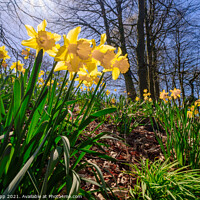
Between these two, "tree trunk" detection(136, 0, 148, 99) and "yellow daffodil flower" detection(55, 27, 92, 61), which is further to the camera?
"tree trunk" detection(136, 0, 148, 99)

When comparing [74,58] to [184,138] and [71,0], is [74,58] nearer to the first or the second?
[184,138]

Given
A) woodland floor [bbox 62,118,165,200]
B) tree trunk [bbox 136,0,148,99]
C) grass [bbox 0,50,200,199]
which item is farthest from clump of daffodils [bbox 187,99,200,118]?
tree trunk [bbox 136,0,148,99]

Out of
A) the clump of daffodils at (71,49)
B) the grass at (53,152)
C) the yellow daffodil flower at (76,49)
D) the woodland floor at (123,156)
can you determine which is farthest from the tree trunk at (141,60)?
the yellow daffodil flower at (76,49)

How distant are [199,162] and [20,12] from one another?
10.8ft

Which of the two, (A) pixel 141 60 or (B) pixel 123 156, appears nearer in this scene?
(B) pixel 123 156

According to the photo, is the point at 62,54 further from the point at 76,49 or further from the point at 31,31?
the point at 31,31

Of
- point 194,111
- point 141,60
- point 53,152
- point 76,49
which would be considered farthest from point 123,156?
point 141,60

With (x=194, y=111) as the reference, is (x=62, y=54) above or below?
above

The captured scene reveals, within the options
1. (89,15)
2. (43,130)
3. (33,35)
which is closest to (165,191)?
(43,130)

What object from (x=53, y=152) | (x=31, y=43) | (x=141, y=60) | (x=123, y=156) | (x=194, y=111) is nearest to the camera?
(x=53, y=152)

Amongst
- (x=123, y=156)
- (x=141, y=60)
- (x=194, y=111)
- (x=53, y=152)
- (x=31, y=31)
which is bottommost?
(x=123, y=156)

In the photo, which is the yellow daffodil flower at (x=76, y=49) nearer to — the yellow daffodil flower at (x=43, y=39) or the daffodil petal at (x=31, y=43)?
the yellow daffodil flower at (x=43, y=39)

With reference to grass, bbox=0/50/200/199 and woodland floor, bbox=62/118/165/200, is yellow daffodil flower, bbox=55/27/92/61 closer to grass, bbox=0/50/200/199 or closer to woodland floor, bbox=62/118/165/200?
grass, bbox=0/50/200/199

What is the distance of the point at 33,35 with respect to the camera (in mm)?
787
